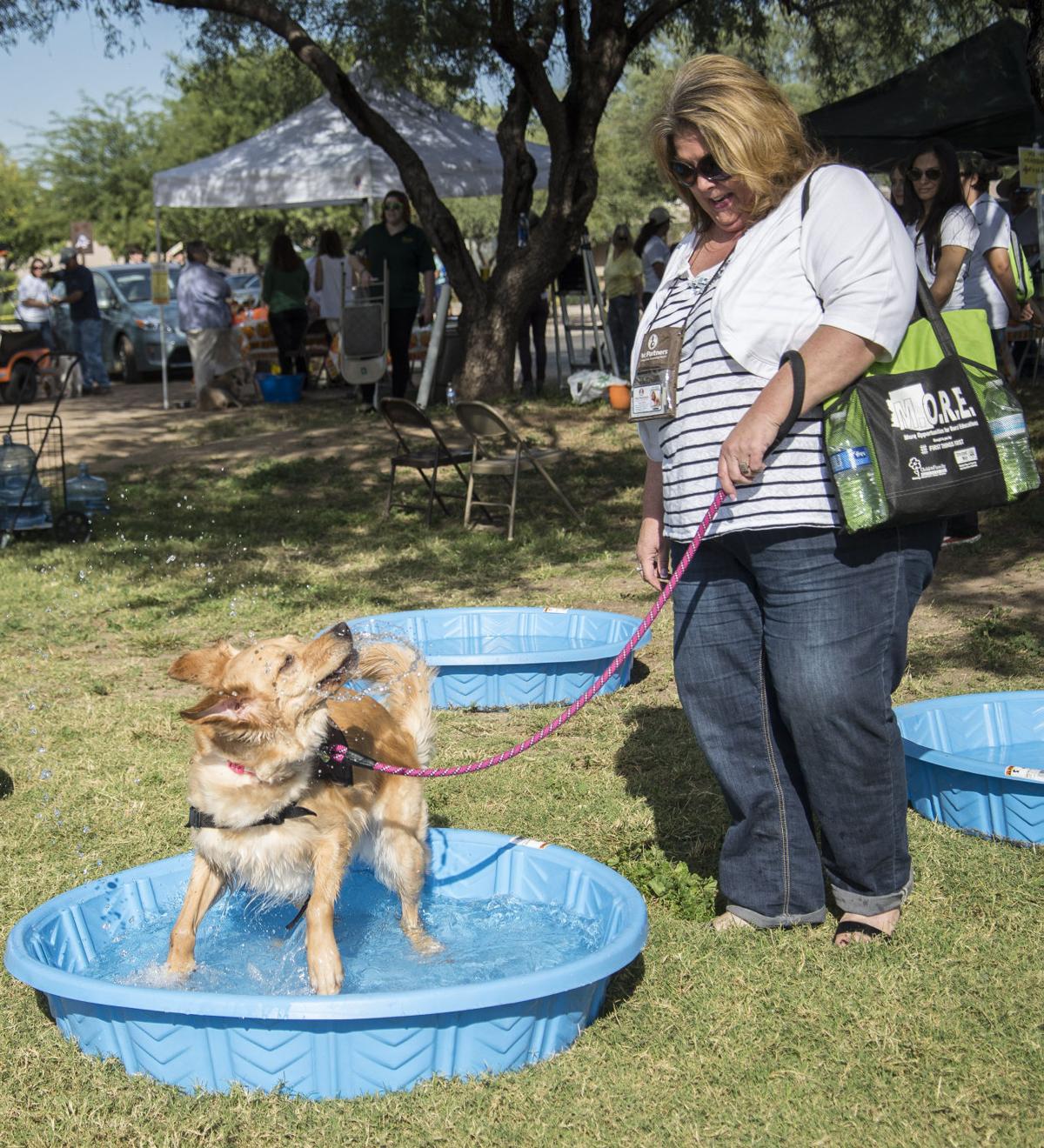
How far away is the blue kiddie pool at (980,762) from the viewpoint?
4.32 meters

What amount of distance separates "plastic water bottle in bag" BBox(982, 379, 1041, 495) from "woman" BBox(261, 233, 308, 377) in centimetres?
1535

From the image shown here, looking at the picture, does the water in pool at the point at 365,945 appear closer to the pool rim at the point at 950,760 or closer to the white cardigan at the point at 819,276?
the pool rim at the point at 950,760

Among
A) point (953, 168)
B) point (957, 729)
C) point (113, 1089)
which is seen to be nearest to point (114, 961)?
point (113, 1089)

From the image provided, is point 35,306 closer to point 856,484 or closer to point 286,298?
point 286,298

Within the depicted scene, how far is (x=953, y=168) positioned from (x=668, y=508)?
15.0 ft

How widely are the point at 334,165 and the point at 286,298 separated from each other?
1987 mm

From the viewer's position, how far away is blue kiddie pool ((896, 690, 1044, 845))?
432cm

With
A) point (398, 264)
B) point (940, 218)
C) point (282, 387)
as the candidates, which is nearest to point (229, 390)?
point (282, 387)

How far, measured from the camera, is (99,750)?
5.75m

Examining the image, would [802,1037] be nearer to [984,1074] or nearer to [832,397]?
[984,1074]

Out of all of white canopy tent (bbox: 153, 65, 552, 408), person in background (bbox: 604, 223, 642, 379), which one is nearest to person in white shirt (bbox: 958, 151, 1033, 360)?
person in background (bbox: 604, 223, 642, 379)

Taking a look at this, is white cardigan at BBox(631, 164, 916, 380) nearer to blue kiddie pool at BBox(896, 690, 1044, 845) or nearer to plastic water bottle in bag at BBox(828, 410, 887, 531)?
plastic water bottle in bag at BBox(828, 410, 887, 531)

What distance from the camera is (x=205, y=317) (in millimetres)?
16953

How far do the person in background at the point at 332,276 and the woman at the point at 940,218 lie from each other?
11.2 metres
